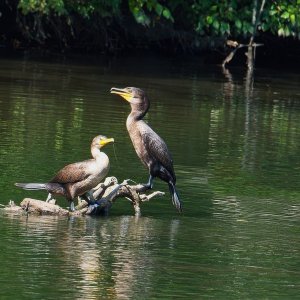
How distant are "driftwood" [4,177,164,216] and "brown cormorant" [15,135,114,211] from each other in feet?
0.48

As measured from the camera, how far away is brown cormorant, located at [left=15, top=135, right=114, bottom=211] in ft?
36.0

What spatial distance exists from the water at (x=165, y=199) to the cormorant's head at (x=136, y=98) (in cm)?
95

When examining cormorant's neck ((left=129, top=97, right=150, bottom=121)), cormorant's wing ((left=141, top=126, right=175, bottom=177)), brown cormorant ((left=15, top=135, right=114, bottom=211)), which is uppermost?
cormorant's neck ((left=129, top=97, right=150, bottom=121))

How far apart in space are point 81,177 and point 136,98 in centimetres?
138

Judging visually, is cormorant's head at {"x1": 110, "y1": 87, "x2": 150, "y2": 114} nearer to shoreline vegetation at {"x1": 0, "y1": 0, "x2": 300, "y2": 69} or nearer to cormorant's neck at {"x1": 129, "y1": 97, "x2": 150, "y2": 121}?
cormorant's neck at {"x1": 129, "y1": 97, "x2": 150, "y2": 121}

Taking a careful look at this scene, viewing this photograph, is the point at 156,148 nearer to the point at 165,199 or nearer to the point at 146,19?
the point at 165,199

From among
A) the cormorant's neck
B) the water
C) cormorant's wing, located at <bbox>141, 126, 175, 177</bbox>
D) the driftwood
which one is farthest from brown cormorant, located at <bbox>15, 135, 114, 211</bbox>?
the cormorant's neck

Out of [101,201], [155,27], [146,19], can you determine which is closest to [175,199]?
[101,201]

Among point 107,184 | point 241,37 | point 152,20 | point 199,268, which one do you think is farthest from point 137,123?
point 241,37

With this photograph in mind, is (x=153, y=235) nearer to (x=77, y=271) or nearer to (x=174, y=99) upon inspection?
(x=77, y=271)

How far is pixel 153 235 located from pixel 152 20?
1925 centimetres

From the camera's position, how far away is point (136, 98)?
475 inches

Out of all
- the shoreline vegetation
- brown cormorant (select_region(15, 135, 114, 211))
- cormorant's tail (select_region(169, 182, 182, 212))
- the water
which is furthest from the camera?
the shoreline vegetation

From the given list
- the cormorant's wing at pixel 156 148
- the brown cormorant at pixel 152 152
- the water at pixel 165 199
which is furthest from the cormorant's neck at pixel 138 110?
the water at pixel 165 199
